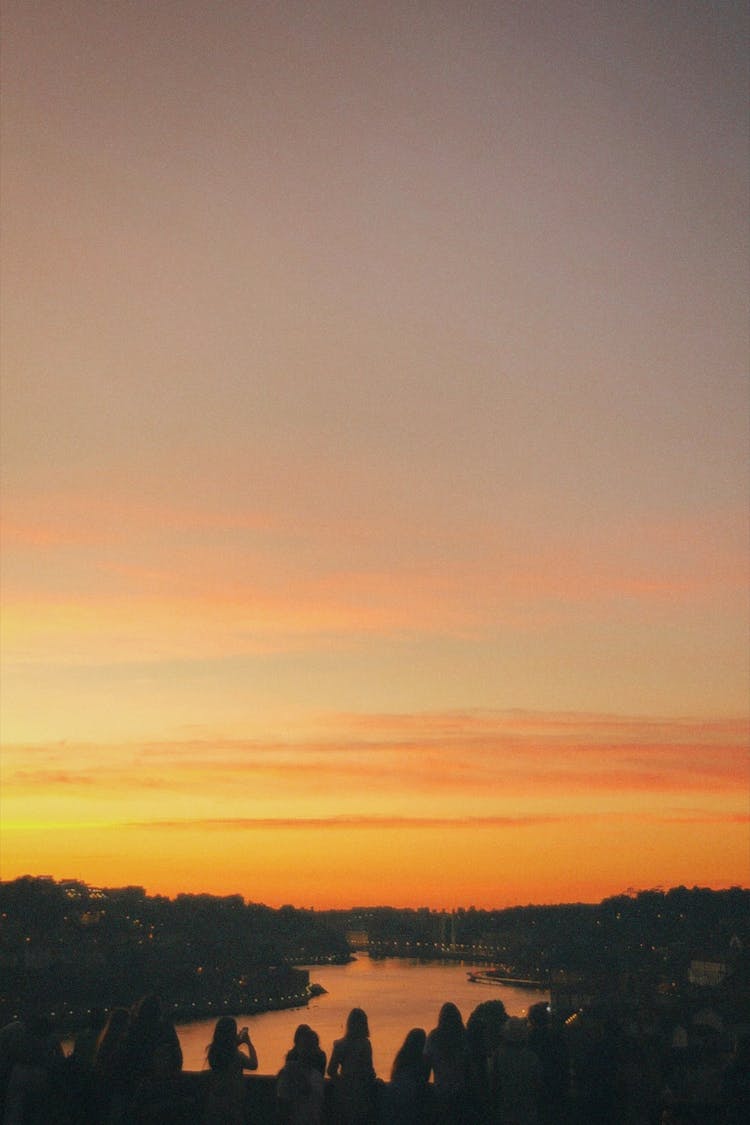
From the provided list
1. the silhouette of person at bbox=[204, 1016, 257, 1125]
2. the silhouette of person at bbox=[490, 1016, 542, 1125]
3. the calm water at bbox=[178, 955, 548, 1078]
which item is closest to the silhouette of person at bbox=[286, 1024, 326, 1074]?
the silhouette of person at bbox=[204, 1016, 257, 1125]

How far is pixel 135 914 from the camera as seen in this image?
191 meters

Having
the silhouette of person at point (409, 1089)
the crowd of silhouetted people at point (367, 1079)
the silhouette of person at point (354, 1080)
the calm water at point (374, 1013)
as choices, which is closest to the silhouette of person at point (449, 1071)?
the crowd of silhouetted people at point (367, 1079)

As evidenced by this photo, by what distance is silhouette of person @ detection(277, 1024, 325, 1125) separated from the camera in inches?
400

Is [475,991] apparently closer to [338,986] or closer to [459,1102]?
[338,986]

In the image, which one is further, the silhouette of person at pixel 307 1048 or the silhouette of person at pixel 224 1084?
the silhouette of person at pixel 307 1048

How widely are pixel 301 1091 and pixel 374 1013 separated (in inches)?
4154

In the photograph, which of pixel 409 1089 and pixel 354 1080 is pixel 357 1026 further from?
pixel 409 1089

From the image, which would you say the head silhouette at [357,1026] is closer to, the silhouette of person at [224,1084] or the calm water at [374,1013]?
the silhouette of person at [224,1084]

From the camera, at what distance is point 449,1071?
10.6m

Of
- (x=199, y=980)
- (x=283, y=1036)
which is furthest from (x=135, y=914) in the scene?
(x=283, y=1036)

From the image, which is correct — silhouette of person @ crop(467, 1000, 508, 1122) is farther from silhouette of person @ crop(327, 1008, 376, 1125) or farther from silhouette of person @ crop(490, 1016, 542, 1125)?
silhouette of person @ crop(327, 1008, 376, 1125)

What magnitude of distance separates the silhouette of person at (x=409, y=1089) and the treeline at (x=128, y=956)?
224 feet

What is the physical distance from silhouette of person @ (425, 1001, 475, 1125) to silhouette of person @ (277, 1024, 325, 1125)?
1.08 m

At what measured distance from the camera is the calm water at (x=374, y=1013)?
68.6m
